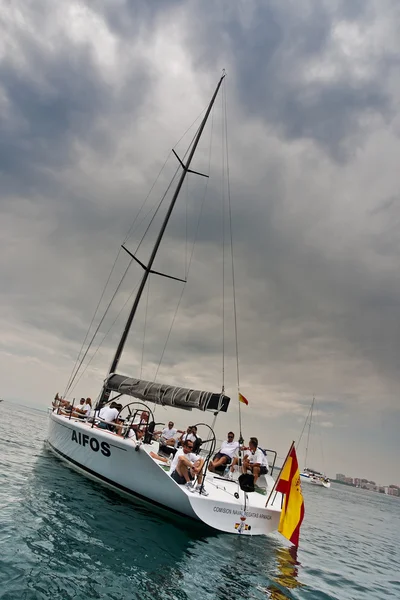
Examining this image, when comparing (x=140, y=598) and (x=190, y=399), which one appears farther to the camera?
(x=190, y=399)

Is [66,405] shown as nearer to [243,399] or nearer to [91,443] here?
[91,443]

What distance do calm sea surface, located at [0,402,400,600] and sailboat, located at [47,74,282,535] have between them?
50 centimetres

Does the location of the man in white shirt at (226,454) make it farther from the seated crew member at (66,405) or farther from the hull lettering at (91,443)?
the seated crew member at (66,405)

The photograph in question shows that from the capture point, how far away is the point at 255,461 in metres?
12.3

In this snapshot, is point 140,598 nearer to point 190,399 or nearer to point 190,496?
point 190,496

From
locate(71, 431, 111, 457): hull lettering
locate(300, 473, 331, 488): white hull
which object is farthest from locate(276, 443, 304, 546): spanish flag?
locate(300, 473, 331, 488): white hull

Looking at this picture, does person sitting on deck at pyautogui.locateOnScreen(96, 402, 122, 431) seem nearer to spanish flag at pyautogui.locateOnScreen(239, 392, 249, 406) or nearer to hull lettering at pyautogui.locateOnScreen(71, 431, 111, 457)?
hull lettering at pyautogui.locateOnScreen(71, 431, 111, 457)

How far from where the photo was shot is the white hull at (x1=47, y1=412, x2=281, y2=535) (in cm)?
846

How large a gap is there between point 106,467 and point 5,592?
643 cm

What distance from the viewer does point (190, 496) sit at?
8.22m

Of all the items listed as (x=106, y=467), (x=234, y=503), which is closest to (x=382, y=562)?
(x=234, y=503)

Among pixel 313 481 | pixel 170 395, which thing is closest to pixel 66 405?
pixel 170 395

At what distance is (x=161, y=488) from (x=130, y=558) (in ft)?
8.08

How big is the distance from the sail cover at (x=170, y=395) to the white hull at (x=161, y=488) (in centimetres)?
167
